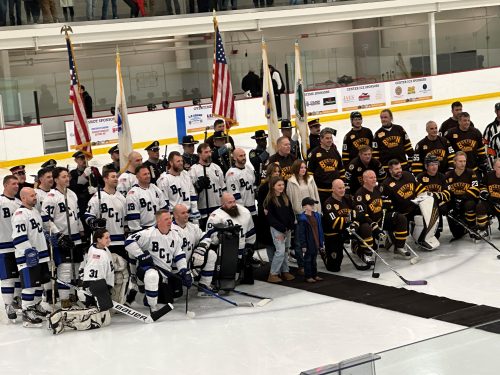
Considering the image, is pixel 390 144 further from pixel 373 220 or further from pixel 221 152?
pixel 221 152

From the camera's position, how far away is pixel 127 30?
28.0m

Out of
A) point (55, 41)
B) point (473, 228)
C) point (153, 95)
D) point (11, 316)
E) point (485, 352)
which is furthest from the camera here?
point (153, 95)

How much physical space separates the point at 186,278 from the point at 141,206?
4.14ft

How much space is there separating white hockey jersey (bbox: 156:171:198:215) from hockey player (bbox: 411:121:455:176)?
3625 millimetres

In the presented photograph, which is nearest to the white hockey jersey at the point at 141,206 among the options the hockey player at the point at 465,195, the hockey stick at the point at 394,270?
the hockey stick at the point at 394,270

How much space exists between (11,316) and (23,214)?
1280mm

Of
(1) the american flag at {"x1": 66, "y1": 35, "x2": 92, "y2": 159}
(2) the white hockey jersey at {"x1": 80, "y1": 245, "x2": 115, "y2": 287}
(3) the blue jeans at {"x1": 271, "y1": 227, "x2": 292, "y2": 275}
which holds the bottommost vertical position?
(3) the blue jeans at {"x1": 271, "y1": 227, "x2": 292, "y2": 275}

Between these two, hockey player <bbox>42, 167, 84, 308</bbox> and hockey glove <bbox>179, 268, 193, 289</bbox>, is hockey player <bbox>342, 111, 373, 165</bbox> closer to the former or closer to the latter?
hockey glove <bbox>179, 268, 193, 289</bbox>

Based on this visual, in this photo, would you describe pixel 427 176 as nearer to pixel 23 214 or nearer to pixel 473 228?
pixel 473 228

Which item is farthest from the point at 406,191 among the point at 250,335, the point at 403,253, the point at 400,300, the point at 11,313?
the point at 11,313

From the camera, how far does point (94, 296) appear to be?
11148 mm

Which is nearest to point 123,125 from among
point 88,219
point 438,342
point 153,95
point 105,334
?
point 88,219

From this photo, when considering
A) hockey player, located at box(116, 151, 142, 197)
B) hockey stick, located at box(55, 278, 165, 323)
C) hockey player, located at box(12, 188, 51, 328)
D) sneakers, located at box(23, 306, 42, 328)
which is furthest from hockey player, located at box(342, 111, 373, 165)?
sneakers, located at box(23, 306, 42, 328)

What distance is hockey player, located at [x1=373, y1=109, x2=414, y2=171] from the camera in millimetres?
15039
